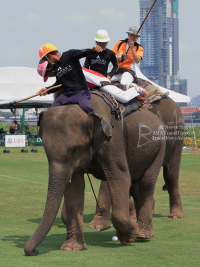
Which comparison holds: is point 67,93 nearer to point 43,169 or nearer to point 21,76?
point 43,169

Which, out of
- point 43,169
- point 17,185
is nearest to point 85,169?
point 17,185

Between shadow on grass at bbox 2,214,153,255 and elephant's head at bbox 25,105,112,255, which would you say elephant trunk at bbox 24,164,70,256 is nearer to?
elephant's head at bbox 25,105,112,255

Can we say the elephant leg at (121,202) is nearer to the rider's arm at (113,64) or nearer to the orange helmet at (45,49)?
the orange helmet at (45,49)

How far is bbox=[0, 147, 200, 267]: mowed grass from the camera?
7.05 metres

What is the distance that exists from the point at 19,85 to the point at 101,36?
29044mm

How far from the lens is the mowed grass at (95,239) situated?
7.05m

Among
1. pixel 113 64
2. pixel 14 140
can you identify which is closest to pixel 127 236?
pixel 113 64

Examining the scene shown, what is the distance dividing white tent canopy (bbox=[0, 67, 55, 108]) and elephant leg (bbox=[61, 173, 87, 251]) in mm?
28844

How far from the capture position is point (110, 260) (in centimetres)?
710

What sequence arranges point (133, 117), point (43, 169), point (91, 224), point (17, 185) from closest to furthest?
point (133, 117)
point (91, 224)
point (17, 185)
point (43, 169)

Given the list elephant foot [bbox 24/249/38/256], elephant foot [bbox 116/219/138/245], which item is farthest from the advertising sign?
elephant foot [bbox 24/249/38/256]

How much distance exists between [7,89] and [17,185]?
22.6 metres

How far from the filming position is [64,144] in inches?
291

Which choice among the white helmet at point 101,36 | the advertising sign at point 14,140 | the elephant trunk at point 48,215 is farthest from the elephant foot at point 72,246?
the advertising sign at point 14,140
